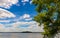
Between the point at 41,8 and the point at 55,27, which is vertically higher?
the point at 41,8

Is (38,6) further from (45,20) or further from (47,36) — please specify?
(47,36)

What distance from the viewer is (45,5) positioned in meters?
18.0

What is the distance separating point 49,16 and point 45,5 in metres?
0.89

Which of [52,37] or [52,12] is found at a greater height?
[52,12]

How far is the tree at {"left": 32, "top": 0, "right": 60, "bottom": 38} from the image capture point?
58.0 ft

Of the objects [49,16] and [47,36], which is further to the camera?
[47,36]

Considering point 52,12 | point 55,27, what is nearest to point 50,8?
point 52,12

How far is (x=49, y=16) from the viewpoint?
1777cm

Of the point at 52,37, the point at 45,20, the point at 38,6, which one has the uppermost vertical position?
the point at 38,6

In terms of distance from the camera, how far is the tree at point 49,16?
17.7m

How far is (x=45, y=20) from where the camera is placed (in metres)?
18.0

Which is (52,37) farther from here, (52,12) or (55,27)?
(52,12)

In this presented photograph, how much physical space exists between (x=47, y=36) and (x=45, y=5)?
8.48 feet

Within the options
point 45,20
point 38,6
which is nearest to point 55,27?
point 45,20
